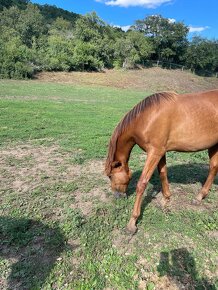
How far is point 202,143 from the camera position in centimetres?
374

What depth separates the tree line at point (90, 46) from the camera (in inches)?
1176

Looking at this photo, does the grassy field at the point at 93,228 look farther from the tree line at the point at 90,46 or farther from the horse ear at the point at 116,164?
the tree line at the point at 90,46

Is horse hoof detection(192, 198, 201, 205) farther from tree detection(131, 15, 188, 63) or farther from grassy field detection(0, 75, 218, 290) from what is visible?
tree detection(131, 15, 188, 63)

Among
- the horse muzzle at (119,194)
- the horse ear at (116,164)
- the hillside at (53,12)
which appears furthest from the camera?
the hillside at (53,12)

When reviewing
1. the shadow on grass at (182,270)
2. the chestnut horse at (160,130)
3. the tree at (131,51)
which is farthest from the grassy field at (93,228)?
the tree at (131,51)

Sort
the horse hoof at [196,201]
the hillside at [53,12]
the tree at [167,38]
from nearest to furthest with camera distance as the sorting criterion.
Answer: the horse hoof at [196,201]
the tree at [167,38]
the hillside at [53,12]

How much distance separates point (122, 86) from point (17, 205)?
25.2 m

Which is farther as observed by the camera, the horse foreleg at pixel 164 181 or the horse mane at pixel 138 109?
the horse foreleg at pixel 164 181

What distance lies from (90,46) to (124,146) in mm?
34647

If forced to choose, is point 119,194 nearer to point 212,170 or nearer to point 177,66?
point 212,170

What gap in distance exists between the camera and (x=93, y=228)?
349cm

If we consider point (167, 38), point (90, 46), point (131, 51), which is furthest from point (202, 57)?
point (90, 46)

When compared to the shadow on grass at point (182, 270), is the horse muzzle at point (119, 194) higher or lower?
higher

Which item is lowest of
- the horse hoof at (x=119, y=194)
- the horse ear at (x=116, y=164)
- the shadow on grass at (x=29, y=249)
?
the shadow on grass at (x=29, y=249)
